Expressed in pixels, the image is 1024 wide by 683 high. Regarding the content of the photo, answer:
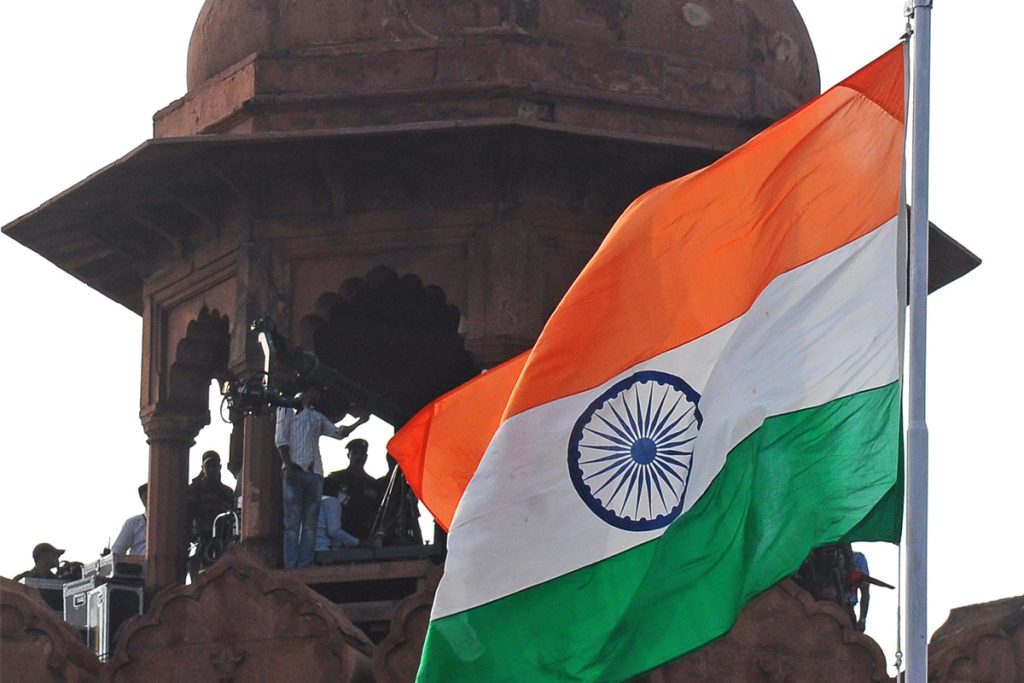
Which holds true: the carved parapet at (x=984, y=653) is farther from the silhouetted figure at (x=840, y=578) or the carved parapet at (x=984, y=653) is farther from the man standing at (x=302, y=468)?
the man standing at (x=302, y=468)

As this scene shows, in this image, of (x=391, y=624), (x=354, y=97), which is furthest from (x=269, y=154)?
(x=391, y=624)

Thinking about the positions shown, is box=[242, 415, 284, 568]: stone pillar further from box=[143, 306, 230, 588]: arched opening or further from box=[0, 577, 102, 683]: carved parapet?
box=[0, 577, 102, 683]: carved parapet

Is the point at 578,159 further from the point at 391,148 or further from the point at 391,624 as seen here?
the point at 391,624

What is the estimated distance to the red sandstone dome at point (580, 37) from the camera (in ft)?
64.1

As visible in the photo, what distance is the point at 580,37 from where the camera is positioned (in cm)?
1962

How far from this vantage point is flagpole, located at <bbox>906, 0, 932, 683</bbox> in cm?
1202

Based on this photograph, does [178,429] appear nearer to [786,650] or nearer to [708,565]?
[786,650]

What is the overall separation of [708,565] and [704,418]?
0.66m

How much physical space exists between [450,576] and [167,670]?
492 cm

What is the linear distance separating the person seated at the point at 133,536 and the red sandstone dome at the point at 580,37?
3.06 metres

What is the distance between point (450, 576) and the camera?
13.1 meters

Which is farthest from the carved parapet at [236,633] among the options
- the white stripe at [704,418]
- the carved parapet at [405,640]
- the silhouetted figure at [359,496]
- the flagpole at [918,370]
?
the flagpole at [918,370]

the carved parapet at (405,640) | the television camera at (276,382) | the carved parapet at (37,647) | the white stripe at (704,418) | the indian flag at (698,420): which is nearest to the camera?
the indian flag at (698,420)

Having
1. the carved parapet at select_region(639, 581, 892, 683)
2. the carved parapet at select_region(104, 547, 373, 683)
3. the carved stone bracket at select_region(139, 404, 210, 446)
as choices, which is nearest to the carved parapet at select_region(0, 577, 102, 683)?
the carved parapet at select_region(104, 547, 373, 683)
